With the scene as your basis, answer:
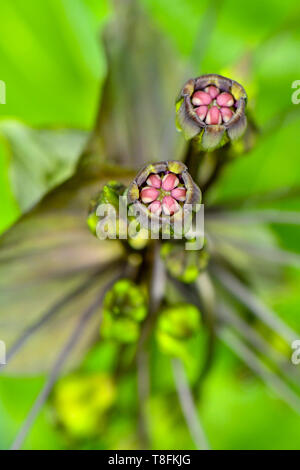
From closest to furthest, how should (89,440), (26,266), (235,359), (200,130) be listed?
(200,130)
(26,266)
(89,440)
(235,359)

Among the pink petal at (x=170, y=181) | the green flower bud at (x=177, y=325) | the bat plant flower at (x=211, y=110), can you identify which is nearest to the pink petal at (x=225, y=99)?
the bat plant flower at (x=211, y=110)

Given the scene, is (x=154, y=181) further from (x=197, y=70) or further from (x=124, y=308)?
(x=197, y=70)

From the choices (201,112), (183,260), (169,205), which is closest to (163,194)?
(169,205)

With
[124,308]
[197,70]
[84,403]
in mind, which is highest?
[197,70]

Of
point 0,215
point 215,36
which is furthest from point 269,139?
point 0,215

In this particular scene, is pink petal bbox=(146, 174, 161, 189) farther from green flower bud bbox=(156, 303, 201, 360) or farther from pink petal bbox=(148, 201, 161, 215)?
green flower bud bbox=(156, 303, 201, 360)

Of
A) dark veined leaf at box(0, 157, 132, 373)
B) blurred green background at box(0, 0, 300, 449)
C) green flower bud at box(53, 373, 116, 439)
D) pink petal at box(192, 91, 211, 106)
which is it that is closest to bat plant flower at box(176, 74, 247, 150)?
pink petal at box(192, 91, 211, 106)
